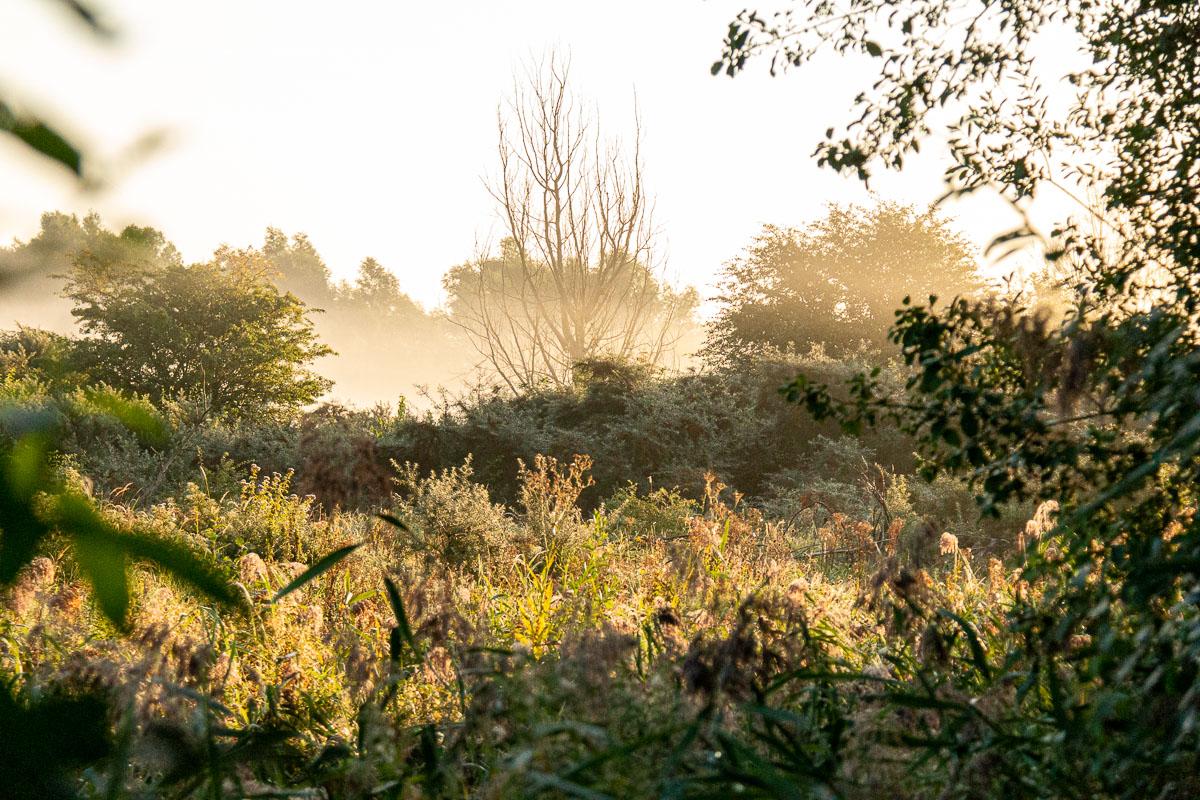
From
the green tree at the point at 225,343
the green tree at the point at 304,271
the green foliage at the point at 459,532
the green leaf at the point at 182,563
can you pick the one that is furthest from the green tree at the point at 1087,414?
the green tree at the point at 304,271

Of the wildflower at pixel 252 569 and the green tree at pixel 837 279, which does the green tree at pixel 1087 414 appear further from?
the green tree at pixel 837 279

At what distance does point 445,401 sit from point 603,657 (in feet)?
34.6

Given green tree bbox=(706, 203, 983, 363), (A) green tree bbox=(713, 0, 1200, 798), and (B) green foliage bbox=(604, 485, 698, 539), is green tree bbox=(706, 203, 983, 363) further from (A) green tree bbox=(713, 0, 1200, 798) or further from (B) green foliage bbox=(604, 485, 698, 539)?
(A) green tree bbox=(713, 0, 1200, 798)

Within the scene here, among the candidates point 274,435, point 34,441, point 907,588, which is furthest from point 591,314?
point 34,441

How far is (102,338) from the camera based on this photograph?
14.8m

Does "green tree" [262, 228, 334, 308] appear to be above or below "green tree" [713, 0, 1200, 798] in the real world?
above

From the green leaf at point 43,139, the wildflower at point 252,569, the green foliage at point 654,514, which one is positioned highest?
the green foliage at point 654,514

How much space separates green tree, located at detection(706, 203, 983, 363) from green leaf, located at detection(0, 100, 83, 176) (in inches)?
640

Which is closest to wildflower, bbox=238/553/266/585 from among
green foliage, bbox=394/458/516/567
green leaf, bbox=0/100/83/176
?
green foliage, bbox=394/458/516/567

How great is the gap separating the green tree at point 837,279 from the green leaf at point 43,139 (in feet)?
53.4

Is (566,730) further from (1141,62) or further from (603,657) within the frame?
(1141,62)

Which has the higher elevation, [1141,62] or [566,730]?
[1141,62]

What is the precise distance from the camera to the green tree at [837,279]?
17703mm

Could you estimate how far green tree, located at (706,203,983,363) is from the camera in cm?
1770
